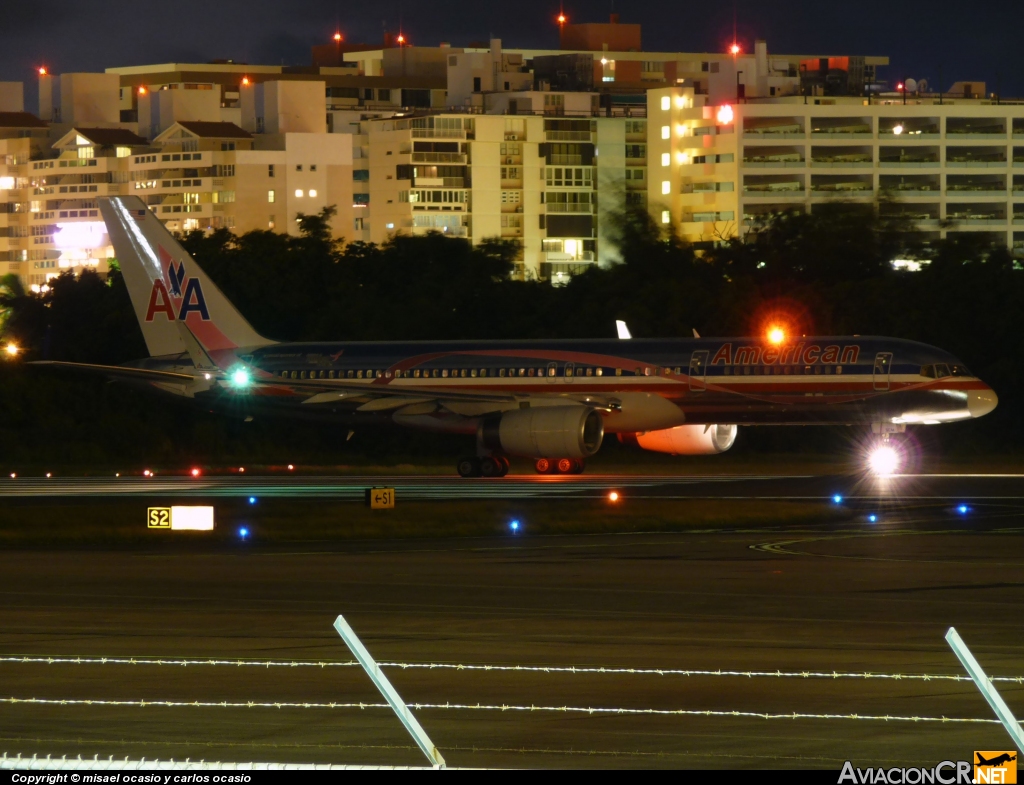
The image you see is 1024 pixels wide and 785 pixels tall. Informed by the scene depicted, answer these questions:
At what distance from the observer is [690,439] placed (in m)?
49.4

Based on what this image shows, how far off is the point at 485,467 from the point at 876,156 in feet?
418

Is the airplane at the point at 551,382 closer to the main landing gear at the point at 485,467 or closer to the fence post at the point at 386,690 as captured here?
the main landing gear at the point at 485,467

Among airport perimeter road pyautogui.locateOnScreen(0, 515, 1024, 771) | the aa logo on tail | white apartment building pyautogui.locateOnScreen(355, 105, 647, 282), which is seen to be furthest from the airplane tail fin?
white apartment building pyautogui.locateOnScreen(355, 105, 647, 282)

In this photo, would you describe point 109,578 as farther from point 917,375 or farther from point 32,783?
point 917,375

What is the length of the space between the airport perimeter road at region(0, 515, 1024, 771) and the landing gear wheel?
18.4 metres

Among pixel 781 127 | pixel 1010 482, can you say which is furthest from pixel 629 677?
pixel 781 127

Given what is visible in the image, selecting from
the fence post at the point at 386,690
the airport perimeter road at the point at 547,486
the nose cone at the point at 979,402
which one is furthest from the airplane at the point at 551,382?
the fence post at the point at 386,690

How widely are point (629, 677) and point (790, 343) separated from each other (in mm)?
32257

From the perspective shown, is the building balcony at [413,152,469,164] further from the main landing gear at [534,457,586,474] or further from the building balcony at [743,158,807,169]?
the main landing gear at [534,457,586,474]

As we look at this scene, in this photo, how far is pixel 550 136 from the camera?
641ft

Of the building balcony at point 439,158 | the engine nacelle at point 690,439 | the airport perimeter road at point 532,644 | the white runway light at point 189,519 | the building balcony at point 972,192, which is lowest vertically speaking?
the engine nacelle at point 690,439

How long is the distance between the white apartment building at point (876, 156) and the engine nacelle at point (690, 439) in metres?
117


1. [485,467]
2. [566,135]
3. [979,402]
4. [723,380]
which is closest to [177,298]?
[485,467]

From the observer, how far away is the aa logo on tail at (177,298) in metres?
55.0
